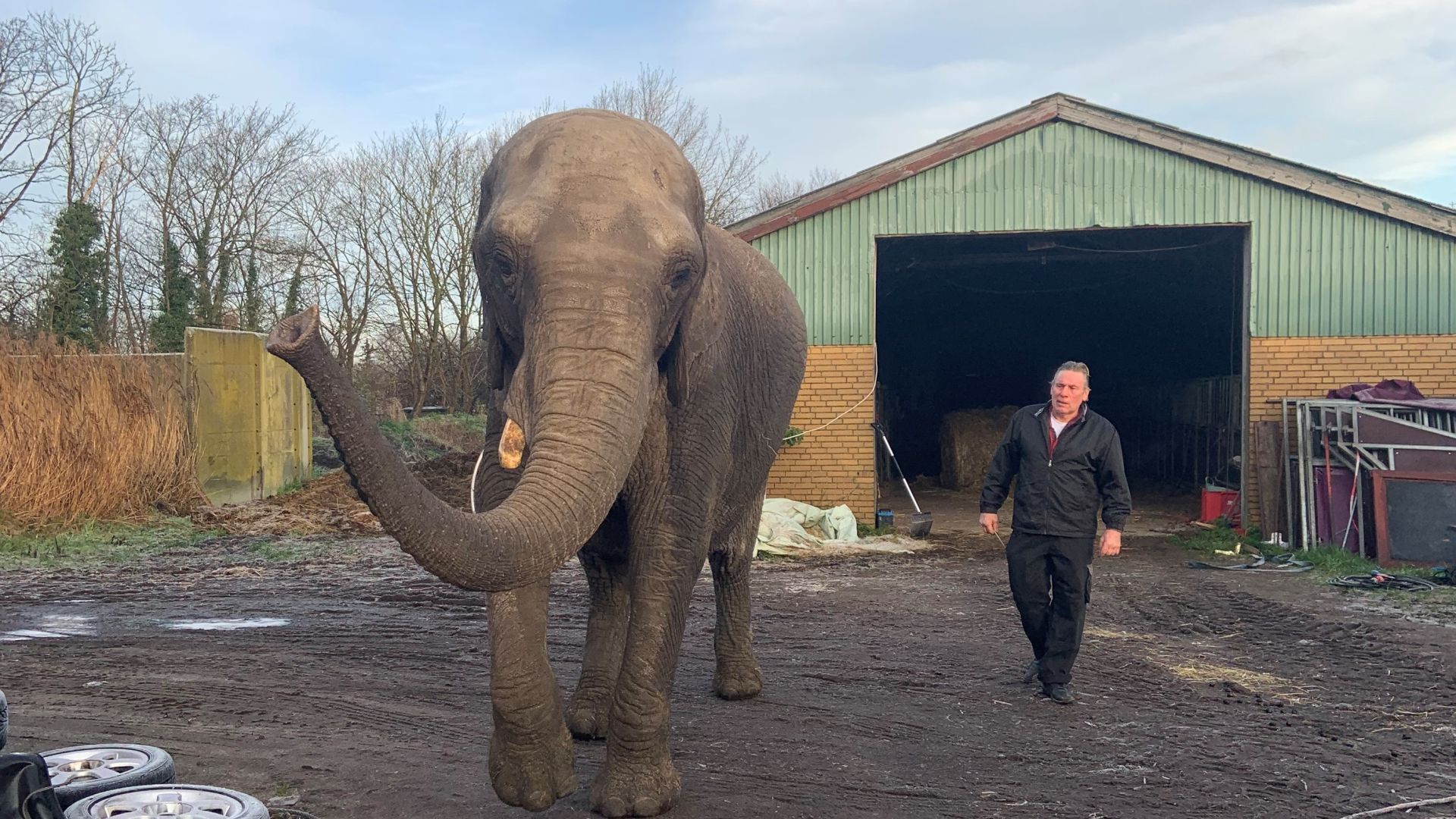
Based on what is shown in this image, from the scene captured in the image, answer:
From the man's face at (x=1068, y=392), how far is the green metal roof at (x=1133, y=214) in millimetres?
8829

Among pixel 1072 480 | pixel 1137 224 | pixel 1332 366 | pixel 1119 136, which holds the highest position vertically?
pixel 1119 136

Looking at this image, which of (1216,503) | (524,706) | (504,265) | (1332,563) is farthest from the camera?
(1216,503)

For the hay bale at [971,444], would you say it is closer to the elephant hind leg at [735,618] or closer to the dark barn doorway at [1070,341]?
the dark barn doorway at [1070,341]

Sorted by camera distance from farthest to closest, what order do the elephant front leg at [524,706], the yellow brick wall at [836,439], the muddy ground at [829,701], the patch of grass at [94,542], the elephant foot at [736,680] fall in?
the yellow brick wall at [836,439]
the patch of grass at [94,542]
the elephant foot at [736,680]
the muddy ground at [829,701]
the elephant front leg at [524,706]

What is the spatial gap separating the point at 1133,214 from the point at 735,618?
10.8 m

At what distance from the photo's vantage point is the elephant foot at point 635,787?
4391 millimetres

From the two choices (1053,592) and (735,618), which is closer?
(735,618)

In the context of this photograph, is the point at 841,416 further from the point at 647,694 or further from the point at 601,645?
the point at 647,694

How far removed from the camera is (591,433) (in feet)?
11.4

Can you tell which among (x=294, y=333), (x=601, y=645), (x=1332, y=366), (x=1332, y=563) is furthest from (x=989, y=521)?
(x=1332, y=366)


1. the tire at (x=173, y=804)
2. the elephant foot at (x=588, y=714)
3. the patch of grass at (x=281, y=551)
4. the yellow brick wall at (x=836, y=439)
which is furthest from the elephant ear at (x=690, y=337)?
the yellow brick wall at (x=836, y=439)

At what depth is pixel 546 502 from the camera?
3.27m

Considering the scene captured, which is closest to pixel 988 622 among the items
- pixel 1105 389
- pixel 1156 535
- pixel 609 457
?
pixel 609 457

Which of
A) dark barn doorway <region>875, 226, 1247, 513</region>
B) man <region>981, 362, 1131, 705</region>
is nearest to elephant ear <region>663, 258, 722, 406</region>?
man <region>981, 362, 1131, 705</region>
